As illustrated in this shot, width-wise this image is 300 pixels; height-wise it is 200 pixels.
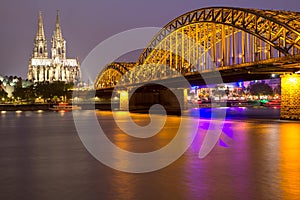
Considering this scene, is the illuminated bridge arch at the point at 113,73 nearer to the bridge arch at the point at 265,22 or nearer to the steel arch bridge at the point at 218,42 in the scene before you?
Result: the steel arch bridge at the point at 218,42

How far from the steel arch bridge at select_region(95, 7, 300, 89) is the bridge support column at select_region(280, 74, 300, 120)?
2505mm

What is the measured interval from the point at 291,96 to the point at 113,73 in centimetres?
9148

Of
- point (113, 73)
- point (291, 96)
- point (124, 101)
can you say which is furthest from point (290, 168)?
point (113, 73)

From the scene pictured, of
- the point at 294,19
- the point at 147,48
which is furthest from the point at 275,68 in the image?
the point at 147,48

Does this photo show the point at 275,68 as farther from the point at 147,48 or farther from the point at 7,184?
the point at 147,48

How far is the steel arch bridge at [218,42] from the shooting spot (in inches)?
2031

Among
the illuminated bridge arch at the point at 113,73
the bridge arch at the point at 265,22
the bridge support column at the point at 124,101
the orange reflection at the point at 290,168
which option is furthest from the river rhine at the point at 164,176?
the illuminated bridge arch at the point at 113,73

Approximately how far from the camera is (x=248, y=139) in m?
32.6

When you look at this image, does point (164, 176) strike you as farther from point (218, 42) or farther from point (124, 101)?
point (124, 101)

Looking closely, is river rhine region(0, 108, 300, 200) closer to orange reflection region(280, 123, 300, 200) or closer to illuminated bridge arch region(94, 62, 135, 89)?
orange reflection region(280, 123, 300, 200)

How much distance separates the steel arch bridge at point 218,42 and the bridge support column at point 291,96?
2505mm

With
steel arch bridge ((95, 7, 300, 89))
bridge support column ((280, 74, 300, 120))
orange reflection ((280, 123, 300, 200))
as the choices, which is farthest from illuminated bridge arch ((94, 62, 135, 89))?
orange reflection ((280, 123, 300, 200))

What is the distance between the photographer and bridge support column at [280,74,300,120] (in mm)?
52784

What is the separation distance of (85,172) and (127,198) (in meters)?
5.38
